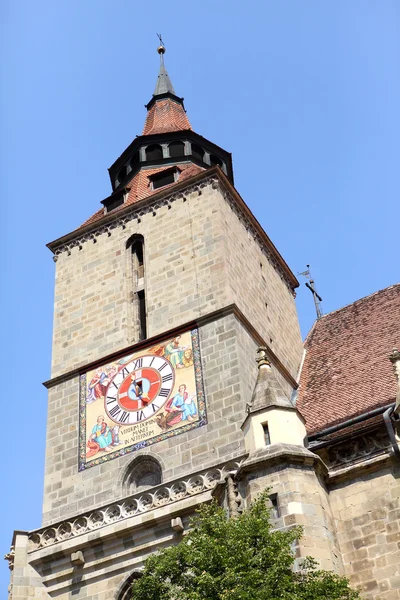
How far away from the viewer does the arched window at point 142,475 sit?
1805 cm

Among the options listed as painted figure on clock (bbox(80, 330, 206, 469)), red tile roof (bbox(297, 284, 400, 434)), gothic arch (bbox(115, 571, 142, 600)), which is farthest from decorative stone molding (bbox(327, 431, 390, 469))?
gothic arch (bbox(115, 571, 142, 600))

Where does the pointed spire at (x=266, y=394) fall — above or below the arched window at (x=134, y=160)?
below

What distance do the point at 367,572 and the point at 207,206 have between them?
32.1 feet

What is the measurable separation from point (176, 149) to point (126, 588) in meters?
12.8

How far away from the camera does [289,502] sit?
13719 millimetres

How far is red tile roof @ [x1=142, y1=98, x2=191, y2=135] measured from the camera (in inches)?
1065

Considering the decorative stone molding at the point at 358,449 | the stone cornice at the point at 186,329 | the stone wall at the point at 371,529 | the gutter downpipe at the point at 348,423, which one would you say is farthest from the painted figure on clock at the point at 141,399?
the stone wall at the point at 371,529

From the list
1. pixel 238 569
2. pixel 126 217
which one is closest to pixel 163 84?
pixel 126 217

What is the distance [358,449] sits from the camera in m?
15.9

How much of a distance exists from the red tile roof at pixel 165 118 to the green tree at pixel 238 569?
15.4 m

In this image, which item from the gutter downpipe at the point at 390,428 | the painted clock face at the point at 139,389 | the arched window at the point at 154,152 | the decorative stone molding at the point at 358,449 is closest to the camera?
the gutter downpipe at the point at 390,428

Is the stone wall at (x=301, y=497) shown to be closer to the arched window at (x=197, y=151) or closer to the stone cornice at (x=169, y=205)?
the stone cornice at (x=169, y=205)

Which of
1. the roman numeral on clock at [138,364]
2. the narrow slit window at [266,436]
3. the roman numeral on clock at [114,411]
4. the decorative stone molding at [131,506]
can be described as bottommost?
the narrow slit window at [266,436]

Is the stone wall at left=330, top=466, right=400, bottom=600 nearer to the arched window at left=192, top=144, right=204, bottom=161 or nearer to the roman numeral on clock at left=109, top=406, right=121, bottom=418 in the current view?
the roman numeral on clock at left=109, top=406, right=121, bottom=418
